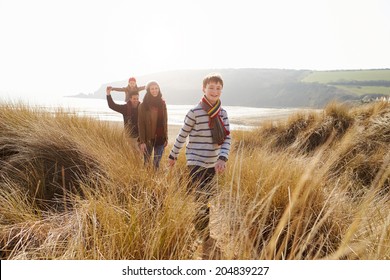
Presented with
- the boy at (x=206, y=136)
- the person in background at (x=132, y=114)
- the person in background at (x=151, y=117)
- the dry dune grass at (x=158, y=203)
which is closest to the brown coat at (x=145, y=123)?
the person in background at (x=151, y=117)

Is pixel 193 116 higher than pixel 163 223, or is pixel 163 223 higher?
pixel 193 116

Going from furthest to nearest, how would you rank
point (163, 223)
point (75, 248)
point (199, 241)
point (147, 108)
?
point (147, 108) → point (199, 241) → point (163, 223) → point (75, 248)

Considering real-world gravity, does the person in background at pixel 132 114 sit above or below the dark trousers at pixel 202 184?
above

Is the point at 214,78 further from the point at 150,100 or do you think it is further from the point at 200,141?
the point at 150,100

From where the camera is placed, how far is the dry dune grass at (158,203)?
5.90ft

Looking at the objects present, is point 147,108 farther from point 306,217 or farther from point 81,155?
point 306,217

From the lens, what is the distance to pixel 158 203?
2.21 m

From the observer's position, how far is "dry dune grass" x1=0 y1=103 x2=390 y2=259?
5.90 ft

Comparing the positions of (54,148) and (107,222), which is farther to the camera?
(54,148)

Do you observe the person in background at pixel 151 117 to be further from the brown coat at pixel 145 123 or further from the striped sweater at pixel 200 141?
the striped sweater at pixel 200 141

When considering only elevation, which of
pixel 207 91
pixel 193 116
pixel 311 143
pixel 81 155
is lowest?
pixel 311 143

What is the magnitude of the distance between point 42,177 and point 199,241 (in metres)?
2.16

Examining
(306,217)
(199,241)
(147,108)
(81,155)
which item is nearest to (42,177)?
(81,155)

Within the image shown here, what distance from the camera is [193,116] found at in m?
2.87
